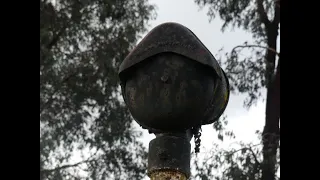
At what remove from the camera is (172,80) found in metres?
2.67

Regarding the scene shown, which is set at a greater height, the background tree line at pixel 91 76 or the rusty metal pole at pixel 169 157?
the background tree line at pixel 91 76

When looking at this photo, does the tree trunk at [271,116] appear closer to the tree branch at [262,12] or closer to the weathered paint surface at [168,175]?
the tree branch at [262,12]

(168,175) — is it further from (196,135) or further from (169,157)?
(196,135)

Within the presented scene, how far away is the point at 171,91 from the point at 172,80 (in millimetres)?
42

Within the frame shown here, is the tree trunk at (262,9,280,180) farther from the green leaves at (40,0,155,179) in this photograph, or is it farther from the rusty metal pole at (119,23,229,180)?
the rusty metal pole at (119,23,229,180)

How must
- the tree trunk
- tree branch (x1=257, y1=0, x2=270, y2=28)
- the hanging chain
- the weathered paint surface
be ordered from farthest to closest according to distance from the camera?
tree branch (x1=257, y1=0, x2=270, y2=28)
the tree trunk
the hanging chain
the weathered paint surface

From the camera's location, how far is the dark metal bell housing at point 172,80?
8.70ft

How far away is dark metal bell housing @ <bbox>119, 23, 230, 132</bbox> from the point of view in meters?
2.65

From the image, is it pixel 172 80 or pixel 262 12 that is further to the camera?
pixel 262 12

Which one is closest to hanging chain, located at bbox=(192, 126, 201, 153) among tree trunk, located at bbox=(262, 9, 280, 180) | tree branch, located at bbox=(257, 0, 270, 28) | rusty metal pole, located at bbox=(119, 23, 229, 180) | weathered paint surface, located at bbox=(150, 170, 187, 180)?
rusty metal pole, located at bbox=(119, 23, 229, 180)

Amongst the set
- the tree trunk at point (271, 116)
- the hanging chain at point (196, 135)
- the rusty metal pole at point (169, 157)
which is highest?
the tree trunk at point (271, 116)

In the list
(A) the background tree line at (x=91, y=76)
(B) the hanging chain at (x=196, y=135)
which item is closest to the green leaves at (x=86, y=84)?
(A) the background tree line at (x=91, y=76)

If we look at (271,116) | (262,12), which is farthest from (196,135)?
(262,12)

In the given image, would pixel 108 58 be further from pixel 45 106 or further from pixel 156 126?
pixel 156 126
